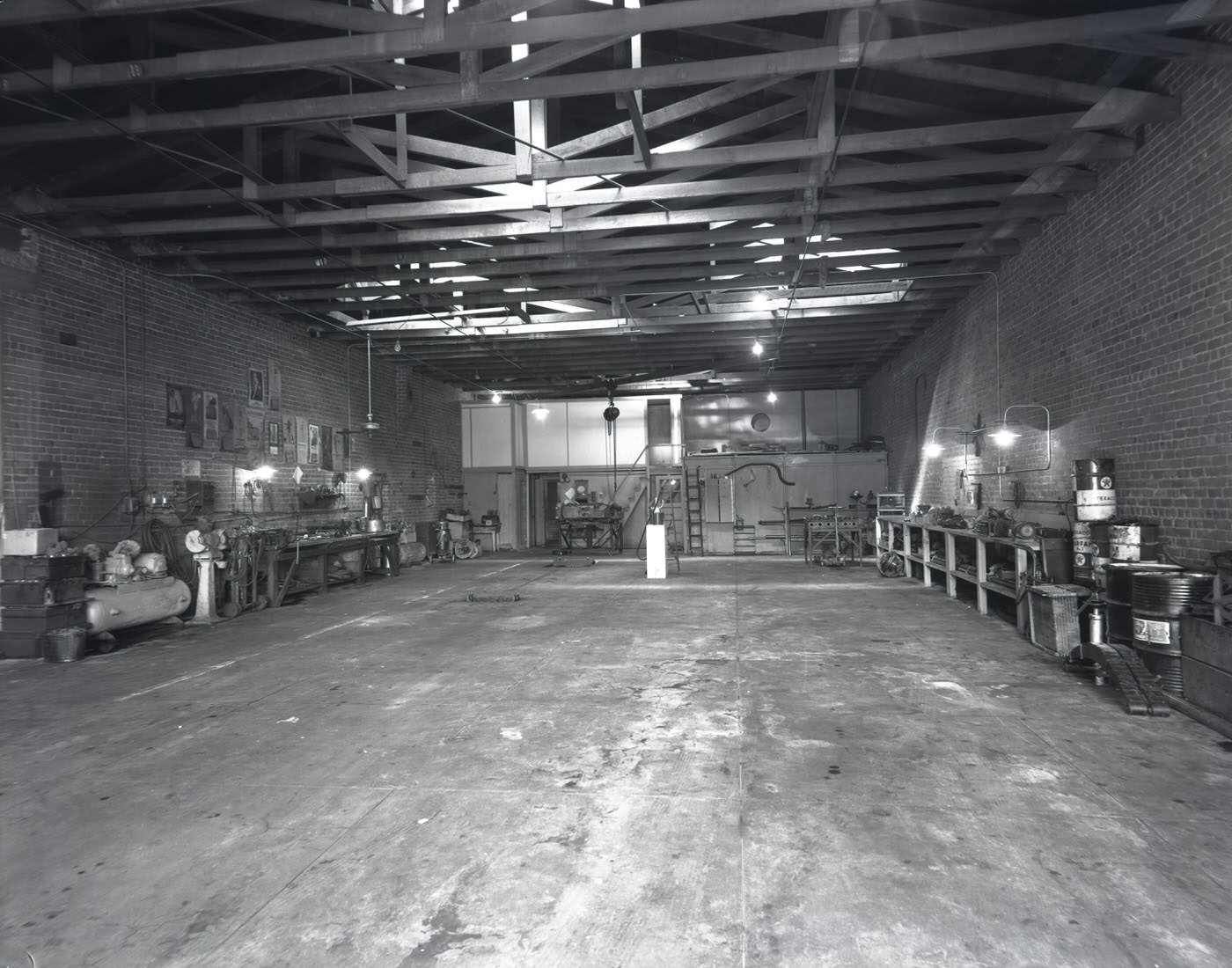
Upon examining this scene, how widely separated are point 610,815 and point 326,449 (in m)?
10.1

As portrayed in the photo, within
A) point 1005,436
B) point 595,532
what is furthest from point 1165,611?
point 595,532

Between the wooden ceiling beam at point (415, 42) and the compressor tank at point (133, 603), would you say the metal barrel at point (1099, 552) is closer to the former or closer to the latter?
the wooden ceiling beam at point (415, 42)

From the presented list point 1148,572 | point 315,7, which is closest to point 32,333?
point 315,7

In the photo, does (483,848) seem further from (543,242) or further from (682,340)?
(682,340)

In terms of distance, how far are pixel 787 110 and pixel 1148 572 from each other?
4.26m

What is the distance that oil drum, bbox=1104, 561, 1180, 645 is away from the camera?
15.9 feet

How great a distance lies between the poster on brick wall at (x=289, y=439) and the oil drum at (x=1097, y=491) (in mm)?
10026

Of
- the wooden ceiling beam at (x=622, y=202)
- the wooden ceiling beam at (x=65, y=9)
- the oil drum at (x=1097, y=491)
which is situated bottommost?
the oil drum at (x=1097, y=491)

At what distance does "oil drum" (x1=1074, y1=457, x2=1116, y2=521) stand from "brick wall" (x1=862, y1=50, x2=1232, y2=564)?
98 mm

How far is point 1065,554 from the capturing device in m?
6.13

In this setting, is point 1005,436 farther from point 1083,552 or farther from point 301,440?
point 301,440

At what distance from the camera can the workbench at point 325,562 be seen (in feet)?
29.7

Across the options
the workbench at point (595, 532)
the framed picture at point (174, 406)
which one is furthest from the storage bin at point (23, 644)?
the workbench at point (595, 532)

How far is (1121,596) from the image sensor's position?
16.3 feet
